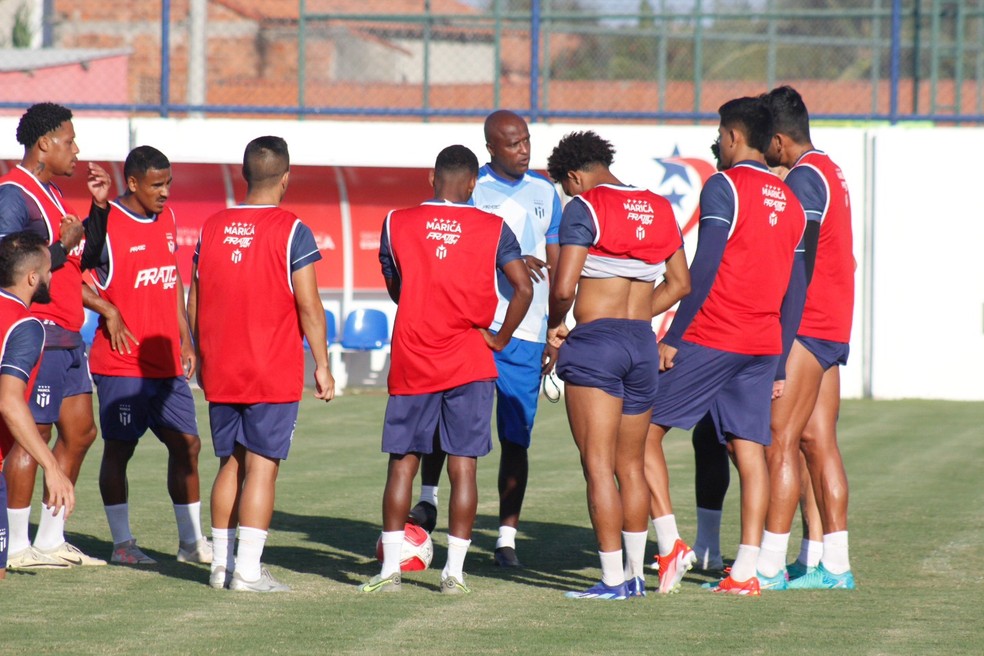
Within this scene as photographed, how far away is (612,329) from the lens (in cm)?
632

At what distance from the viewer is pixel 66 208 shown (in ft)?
23.9

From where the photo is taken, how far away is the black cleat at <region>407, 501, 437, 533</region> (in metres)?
7.62

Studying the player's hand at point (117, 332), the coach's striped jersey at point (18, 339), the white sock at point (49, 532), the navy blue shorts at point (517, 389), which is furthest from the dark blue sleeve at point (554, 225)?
the white sock at point (49, 532)

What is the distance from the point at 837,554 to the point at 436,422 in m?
2.05

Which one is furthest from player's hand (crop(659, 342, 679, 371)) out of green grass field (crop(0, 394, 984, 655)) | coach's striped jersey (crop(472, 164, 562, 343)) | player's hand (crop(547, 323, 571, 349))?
coach's striped jersey (crop(472, 164, 562, 343))

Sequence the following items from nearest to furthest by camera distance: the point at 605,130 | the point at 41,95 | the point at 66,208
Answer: the point at 66,208 → the point at 605,130 → the point at 41,95

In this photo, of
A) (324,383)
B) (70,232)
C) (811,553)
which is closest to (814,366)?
(811,553)

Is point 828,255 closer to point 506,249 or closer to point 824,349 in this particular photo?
point 824,349

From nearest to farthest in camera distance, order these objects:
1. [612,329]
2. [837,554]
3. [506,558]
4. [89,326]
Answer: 1. [612,329]
2. [837,554]
3. [506,558]
4. [89,326]

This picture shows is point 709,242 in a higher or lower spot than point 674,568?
higher

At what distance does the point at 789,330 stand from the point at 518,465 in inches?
70.1

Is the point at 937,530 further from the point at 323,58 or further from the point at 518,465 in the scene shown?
the point at 323,58

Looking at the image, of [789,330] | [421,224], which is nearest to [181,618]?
[421,224]

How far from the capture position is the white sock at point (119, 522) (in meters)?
7.21
